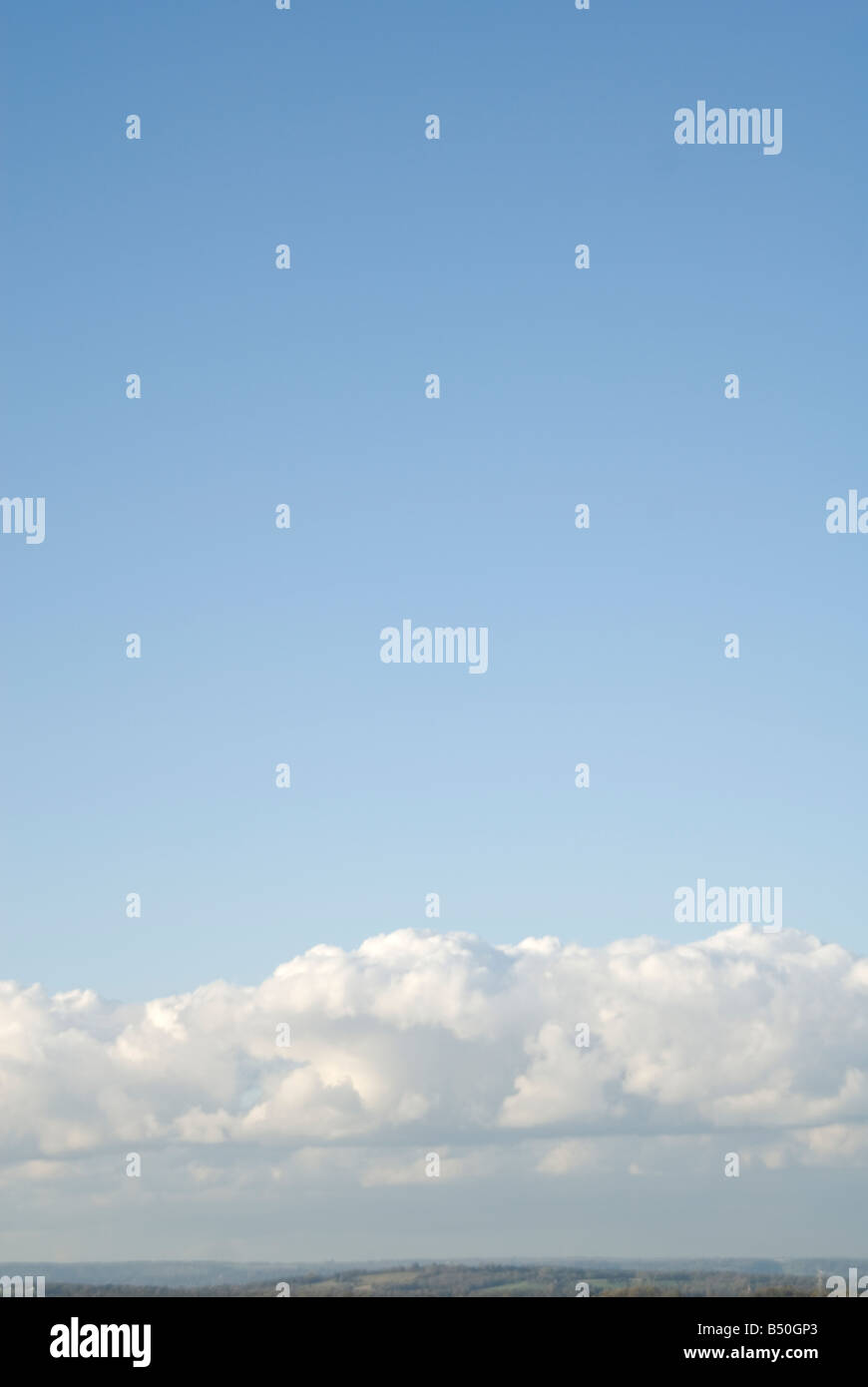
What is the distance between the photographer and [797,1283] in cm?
15400

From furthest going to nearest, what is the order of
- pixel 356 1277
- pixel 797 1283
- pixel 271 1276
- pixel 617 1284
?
pixel 271 1276
pixel 356 1277
pixel 797 1283
pixel 617 1284
